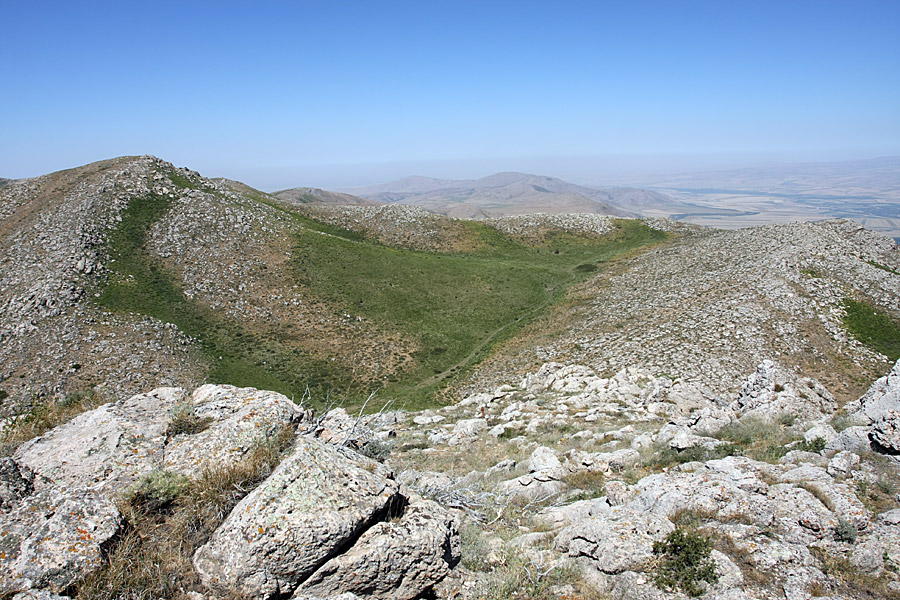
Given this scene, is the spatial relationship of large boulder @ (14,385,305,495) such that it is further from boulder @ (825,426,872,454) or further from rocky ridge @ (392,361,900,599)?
boulder @ (825,426,872,454)

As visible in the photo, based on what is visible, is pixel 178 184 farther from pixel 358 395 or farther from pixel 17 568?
pixel 17 568

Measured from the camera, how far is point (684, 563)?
6910 millimetres

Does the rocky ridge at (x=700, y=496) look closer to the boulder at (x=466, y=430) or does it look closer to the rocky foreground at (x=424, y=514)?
the rocky foreground at (x=424, y=514)

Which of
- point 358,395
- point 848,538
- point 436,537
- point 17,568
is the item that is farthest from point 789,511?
point 358,395

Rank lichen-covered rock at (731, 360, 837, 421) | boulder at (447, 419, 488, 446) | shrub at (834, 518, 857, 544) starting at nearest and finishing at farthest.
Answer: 1. shrub at (834, 518, 857, 544)
2. lichen-covered rock at (731, 360, 837, 421)
3. boulder at (447, 419, 488, 446)

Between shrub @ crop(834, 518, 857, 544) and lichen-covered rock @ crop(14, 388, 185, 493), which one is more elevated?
lichen-covered rock @ crop(14, 388, 185, 493)

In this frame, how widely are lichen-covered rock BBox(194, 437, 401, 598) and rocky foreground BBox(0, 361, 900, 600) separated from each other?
19 millimetres

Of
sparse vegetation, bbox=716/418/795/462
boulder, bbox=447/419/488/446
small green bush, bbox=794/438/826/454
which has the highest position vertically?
small green bush, bbox=794/438/826/454

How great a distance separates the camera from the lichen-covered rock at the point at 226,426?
7047 mm

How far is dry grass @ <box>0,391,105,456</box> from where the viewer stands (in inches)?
297

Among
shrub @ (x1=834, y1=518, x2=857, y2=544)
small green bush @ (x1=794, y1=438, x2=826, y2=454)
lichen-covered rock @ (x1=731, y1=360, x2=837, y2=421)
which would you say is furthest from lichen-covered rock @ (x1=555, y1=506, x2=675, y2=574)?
lichen-covered rock @ (x1=731, y1=360, x2=837, y2=421)

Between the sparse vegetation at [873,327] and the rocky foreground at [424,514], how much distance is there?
22037 mm

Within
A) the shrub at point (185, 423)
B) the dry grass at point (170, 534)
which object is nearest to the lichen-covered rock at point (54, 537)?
the dry grass at point (170, 534)

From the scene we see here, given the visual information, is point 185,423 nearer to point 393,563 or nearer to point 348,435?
point 348,435
